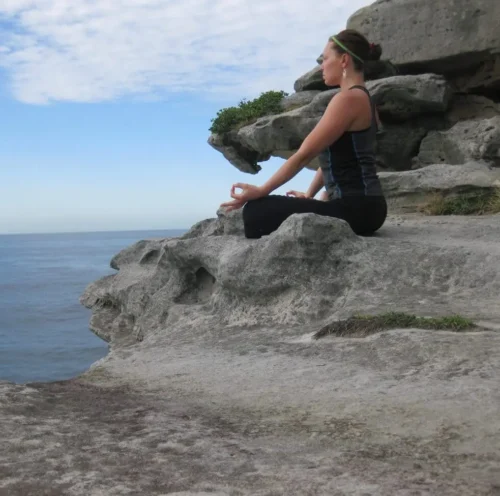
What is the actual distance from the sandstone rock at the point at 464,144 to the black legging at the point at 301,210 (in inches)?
376

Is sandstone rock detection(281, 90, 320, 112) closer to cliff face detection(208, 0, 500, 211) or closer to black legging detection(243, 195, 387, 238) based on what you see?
cliff face detection(208, 0, 500, 211)

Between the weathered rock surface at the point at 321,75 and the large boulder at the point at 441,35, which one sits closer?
the large boulder at the point at 441,35

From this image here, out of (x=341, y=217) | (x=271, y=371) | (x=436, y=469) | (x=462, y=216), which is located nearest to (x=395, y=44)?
(x=462, y=216)

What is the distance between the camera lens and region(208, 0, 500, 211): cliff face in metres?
17.5

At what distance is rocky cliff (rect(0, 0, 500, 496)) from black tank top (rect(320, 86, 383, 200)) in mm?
664

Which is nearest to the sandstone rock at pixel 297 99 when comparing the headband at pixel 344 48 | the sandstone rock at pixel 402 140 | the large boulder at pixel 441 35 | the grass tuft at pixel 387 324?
the large boulder at pixel 441 35

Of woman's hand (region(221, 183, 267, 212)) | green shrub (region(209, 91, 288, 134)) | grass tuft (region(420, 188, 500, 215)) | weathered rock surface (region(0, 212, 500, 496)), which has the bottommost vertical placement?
weathered rock surface (region(0, 212, 500, 496))

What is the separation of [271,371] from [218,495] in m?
2.28

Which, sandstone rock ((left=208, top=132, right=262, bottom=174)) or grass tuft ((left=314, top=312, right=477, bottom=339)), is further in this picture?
sandstone rock ((left=208, top=132, right=262, bottom=174))

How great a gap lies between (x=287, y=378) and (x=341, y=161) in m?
3.39

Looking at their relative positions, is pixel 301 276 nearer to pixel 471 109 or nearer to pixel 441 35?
pixel 441 35

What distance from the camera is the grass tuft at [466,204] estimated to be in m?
12.6

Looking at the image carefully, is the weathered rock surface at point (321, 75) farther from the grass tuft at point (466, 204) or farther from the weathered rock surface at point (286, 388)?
the weathered rock surface at point (286, 388)

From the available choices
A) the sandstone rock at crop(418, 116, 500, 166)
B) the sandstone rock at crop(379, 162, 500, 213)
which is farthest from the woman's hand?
the sandstone rock at crop(418, 116, 500, 166)
